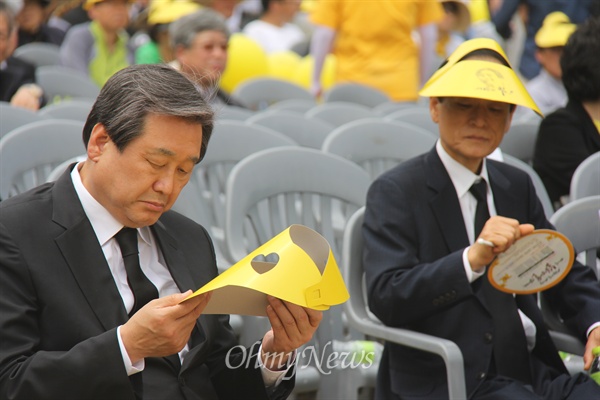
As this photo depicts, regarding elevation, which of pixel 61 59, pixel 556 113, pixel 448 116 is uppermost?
pixel 448 116

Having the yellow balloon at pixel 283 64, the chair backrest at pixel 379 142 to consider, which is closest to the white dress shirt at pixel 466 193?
the chair backrest at pixel 379 142

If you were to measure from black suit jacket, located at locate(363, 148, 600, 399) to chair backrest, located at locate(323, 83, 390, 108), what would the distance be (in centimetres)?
398

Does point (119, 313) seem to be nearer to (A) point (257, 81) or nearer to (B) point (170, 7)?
(A) point (257, 81)

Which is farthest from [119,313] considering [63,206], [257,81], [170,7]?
[170,7]

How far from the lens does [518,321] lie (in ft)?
9.64

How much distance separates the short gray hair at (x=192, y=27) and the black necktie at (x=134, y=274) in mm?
3556

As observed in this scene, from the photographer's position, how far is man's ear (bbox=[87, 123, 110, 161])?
2.16 meters

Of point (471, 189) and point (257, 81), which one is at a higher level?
point (471, 189)

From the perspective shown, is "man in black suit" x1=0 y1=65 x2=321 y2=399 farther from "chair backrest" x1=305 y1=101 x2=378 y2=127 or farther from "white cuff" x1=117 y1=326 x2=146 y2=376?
"chair backrest" x1=305 y1=101 x2=378 y2=127

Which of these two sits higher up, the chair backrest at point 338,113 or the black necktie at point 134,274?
the black necktie at point 134,274

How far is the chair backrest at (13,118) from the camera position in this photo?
4048mm

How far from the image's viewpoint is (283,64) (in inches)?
367

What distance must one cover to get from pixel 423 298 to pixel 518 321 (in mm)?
389

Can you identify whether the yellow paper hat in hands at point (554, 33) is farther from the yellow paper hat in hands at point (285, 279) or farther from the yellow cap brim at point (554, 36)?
the yellow paper hat in hands at point (285, 279)
